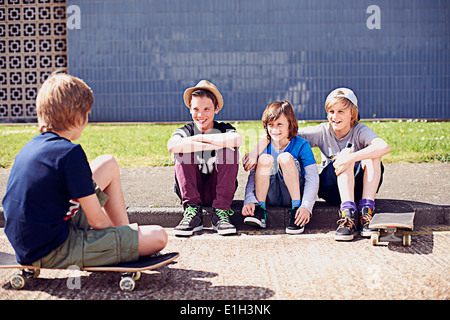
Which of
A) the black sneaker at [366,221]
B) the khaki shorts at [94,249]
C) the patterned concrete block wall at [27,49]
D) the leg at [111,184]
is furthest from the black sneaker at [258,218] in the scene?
the patterned concrete block wall at [27,49]

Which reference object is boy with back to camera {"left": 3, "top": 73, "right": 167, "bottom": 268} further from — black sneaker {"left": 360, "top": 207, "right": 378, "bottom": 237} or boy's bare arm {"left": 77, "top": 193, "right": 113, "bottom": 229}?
black sneaker {"left": 360, "top": 207, "right": 378, "bottom": 237}

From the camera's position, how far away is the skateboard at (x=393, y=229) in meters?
3.66

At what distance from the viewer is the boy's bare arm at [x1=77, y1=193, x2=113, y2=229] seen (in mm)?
2812

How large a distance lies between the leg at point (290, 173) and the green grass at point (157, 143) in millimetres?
1813

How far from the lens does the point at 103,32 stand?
12.5m

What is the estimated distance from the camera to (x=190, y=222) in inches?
164

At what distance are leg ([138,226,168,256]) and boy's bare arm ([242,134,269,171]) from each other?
1.39 metres

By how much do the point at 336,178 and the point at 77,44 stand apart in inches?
385

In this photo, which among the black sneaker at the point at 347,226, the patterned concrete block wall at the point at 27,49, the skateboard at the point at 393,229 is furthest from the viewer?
the patterned concrete block wall at the point at 27,49

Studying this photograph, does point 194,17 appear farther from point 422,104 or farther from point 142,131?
point 422,104

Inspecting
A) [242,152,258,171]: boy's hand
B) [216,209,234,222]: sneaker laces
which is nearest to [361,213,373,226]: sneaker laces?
[242,152,258,171]: boy's hand

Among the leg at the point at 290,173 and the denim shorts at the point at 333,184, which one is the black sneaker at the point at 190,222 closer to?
the leg at the point at 290,173

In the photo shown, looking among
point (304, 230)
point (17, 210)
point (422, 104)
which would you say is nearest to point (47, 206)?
point (17, 210)

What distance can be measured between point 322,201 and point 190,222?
4.24ft
